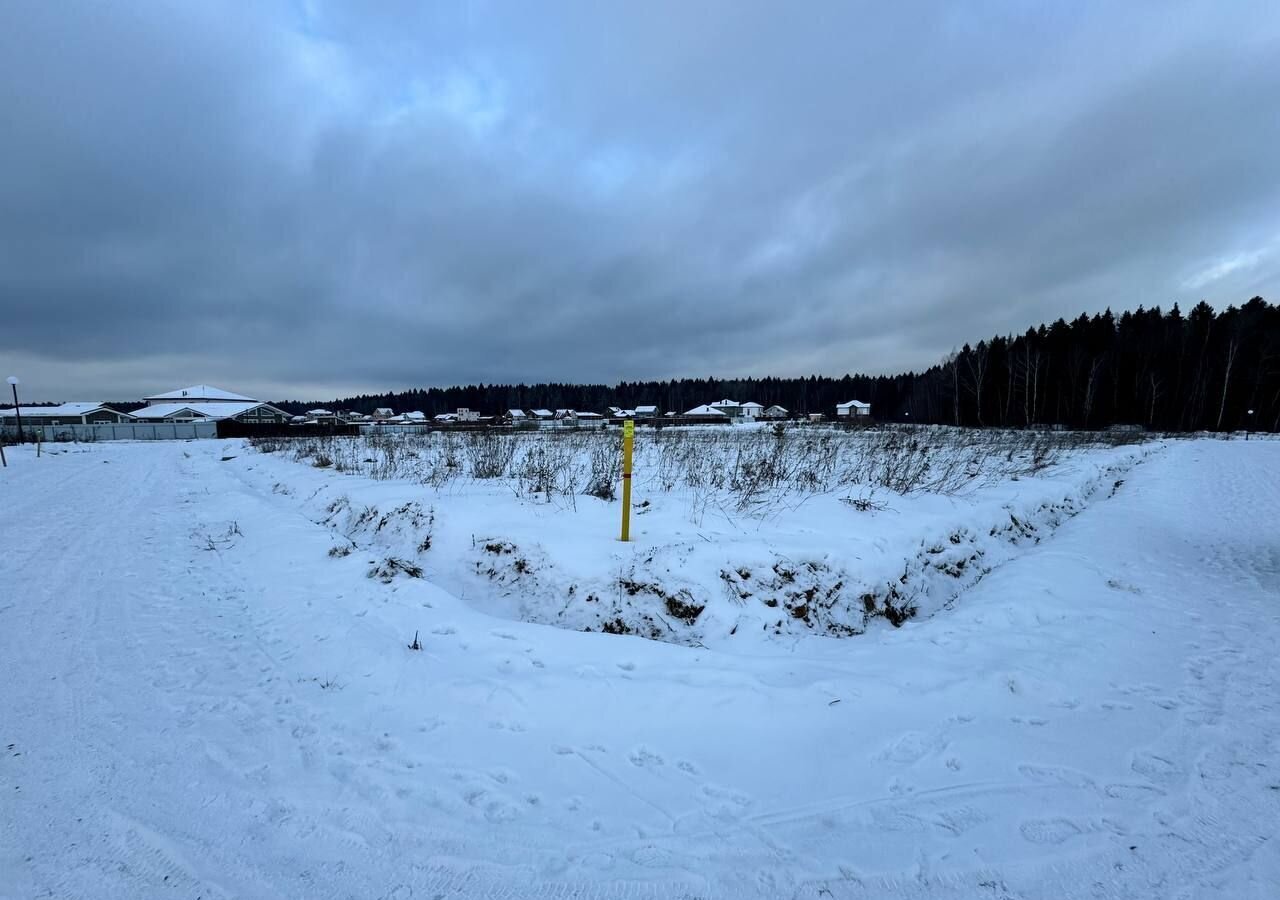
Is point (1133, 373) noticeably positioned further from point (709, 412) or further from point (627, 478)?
point (627, 478)

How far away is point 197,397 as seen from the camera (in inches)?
3354

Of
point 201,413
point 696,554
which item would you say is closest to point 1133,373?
point 696,554

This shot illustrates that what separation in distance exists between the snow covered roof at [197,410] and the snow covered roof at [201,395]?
9.57 ft

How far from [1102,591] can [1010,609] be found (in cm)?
157

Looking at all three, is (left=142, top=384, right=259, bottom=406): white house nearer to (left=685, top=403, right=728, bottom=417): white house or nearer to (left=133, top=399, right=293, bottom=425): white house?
(left=133, top=399, right=293, bottom=425): white house

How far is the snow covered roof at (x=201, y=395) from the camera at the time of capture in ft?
277

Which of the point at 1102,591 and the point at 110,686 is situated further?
the point at 1102,591

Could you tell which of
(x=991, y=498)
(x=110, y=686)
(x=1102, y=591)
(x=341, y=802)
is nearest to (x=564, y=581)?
(x=341, y=802)

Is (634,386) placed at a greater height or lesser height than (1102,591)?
greater

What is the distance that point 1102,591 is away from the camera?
5.54m

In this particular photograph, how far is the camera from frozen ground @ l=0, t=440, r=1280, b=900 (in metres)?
2.15

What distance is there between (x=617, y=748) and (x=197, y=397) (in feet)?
372

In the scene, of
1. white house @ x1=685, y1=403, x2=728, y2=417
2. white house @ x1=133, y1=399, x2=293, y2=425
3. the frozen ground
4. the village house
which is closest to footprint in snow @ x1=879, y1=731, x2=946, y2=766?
the frozen ground

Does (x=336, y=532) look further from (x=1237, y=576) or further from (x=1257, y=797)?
(x=1237, y=576)
